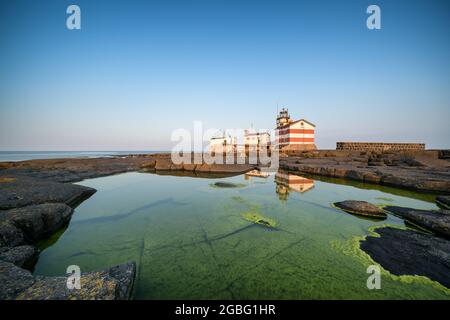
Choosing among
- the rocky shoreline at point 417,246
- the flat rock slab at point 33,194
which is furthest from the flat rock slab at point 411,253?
the flat rock slab at point 33,194

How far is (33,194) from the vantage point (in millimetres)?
3895

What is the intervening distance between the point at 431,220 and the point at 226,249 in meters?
3.78

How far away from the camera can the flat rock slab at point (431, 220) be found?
2901 millimetres

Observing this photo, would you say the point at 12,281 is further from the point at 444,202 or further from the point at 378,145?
the point at 378,145

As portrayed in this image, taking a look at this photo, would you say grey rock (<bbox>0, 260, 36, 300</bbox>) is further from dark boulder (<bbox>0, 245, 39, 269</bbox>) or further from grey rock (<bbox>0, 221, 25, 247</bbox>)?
grey rock (<bbox>0, 221, 25, 247</bbox>)

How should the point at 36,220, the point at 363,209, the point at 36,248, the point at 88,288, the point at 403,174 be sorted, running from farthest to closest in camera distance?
1. the point at 403,174
2. the point at 363,209
3. the point at 36,220
4. the point at 36,248
5. the point at 88,288

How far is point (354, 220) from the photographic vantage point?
3664 mm

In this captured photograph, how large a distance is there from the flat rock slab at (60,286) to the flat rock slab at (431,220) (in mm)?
4723

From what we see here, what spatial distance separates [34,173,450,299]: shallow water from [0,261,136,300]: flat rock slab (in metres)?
0.32

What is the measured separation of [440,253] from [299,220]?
1.93m

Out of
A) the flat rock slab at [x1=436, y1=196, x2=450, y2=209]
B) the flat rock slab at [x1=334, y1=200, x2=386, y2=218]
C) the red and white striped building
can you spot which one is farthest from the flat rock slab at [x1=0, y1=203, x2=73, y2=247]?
the red and white striped building

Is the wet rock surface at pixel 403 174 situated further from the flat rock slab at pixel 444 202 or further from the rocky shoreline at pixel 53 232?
the flat rock slab at pixel 444 202

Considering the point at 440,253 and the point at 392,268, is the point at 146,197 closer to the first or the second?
the point at 392,268

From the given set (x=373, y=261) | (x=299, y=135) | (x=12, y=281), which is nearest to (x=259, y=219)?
(x=373, y=261)
